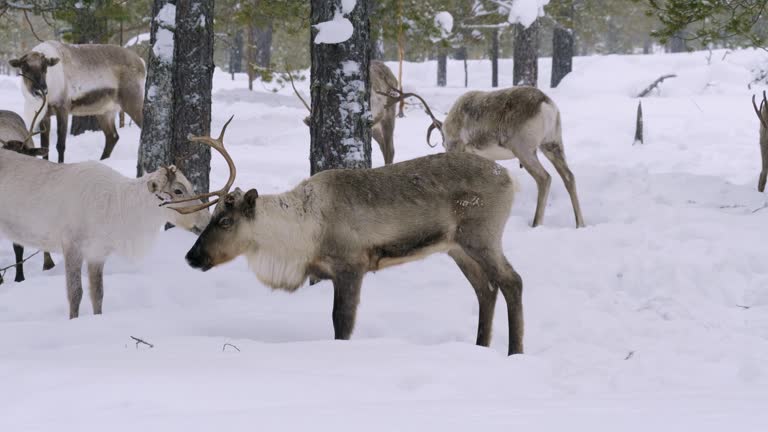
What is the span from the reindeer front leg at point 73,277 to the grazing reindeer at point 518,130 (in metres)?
3.71

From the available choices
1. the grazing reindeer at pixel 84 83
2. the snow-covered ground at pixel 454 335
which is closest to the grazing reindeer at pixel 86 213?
the snow-covered ground at pixel 454 335

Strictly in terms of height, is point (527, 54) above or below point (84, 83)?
below

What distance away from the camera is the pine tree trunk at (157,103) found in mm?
7250

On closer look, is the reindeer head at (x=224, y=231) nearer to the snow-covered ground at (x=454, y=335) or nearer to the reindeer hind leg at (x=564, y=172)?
the snow-covered ground at (x=454, y=335)

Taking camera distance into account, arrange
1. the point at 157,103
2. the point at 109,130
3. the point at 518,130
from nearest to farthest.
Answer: the point at 157,103 → the point at 518,130 → the point at 109,130

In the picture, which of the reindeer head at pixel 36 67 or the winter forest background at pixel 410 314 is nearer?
the winter forest background at pixel 410 314

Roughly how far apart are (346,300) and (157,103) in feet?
12.8

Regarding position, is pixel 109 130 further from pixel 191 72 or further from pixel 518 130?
pixel 518 130

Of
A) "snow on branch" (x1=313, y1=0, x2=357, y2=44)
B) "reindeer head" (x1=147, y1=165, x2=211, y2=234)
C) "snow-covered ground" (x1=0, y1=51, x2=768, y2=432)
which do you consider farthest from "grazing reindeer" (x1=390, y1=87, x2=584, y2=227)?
"reindeer head" (x1=147, y1=165, x2=211, y2=234)

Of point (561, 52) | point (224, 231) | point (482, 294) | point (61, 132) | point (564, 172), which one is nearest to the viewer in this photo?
point (224, 231)

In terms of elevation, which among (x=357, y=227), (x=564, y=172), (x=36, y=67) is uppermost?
(x=36, y=67)

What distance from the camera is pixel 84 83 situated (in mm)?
10070

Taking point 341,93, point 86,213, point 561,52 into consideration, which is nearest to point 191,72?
point 341,93

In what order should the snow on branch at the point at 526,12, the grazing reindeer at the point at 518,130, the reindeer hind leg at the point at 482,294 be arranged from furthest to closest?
1. the snow on branch at the point at 526,12
2. the grazing reindeer at the point at 518,130
3. the reindeer hind leg at the point at 482,294
